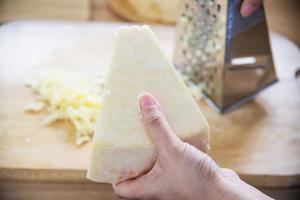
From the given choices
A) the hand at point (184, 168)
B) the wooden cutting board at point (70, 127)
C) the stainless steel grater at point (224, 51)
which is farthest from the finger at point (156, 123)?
the stainless steel grater at point (224, 51)

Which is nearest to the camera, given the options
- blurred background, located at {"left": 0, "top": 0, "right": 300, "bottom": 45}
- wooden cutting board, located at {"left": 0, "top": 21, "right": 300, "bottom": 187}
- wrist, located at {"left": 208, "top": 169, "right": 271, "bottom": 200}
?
wrist, located at {"left": 208, "top": 169, "right": 271, "bottom": 200}

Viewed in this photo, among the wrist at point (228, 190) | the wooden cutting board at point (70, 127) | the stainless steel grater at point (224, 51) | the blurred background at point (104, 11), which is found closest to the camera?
the wrist at point (228, 190)

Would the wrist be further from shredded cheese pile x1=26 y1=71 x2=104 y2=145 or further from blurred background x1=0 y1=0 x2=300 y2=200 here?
shredded cheese pile x1=26 y1=71 x2=104 y2=145

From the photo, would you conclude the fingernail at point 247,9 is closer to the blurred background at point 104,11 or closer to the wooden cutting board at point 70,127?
the wooden cutting board at point 70,127

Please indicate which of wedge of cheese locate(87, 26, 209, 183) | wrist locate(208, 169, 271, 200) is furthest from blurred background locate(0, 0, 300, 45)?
wrist locate(208, 169, 271, 200)

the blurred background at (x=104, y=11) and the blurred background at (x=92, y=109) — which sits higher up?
the blurred background at (x=104, y=11)

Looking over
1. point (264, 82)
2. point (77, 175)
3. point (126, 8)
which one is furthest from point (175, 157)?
point (126, 8)

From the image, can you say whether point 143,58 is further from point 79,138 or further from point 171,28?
point 171,28
